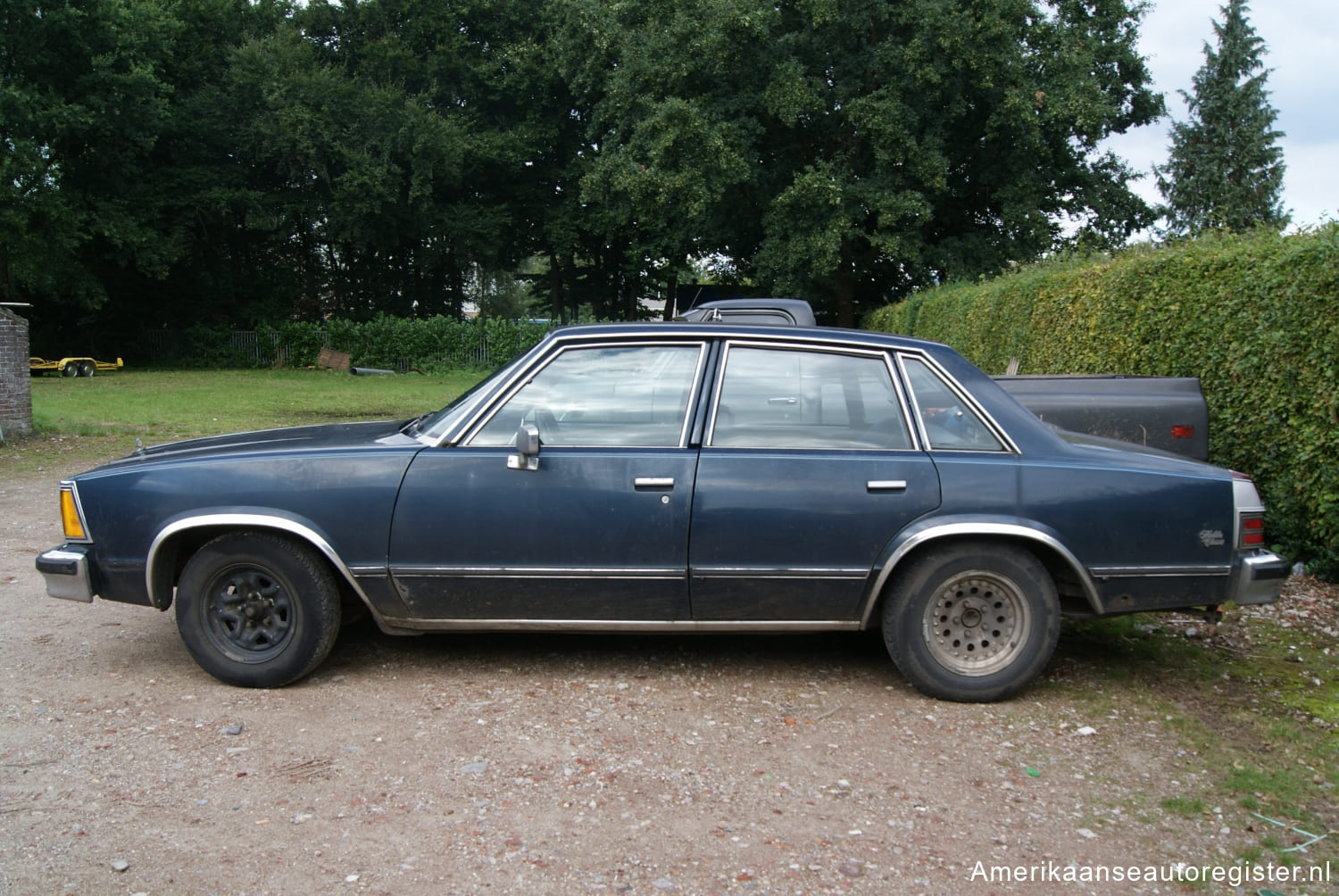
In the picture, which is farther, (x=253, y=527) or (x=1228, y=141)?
(x=1228, y=141)

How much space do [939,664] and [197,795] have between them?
3.03 m

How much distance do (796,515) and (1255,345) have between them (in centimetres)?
452

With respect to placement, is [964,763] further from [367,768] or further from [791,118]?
[791,118]

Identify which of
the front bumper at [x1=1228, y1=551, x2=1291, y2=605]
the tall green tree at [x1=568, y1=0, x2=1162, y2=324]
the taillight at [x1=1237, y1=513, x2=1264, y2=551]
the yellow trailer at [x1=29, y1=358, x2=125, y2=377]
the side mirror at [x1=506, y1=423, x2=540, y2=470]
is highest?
the tall green tree at [x1=568, y1=0, x2=1162, y2=324]

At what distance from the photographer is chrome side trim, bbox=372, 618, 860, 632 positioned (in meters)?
4.60

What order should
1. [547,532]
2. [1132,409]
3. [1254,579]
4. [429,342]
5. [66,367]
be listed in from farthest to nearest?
[429,342] → [66,367] → [1132,409] → [547,532] → [1254,579]

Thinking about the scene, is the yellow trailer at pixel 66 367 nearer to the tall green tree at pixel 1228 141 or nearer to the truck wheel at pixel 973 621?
the truck wheel at pixel 973 621

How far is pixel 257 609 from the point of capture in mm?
4656

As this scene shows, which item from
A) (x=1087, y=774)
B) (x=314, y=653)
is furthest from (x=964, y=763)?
(x=314, y=653)

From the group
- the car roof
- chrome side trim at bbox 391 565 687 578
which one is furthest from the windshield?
chrome side trim at bbox 391 565 687 578

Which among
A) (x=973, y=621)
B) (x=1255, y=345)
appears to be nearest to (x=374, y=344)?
(x=1255, y=345)

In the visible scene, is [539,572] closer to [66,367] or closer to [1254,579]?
[1254,579]

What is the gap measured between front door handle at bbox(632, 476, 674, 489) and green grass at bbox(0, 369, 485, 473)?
941cm

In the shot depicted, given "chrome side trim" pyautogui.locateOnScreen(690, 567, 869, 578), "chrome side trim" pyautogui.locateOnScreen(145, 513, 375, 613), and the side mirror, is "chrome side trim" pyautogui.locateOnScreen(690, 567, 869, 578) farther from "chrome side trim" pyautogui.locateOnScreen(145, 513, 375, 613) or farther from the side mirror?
"chrome side trim" pyautogui.locateOnScreen(145, 513, 375, 613)
